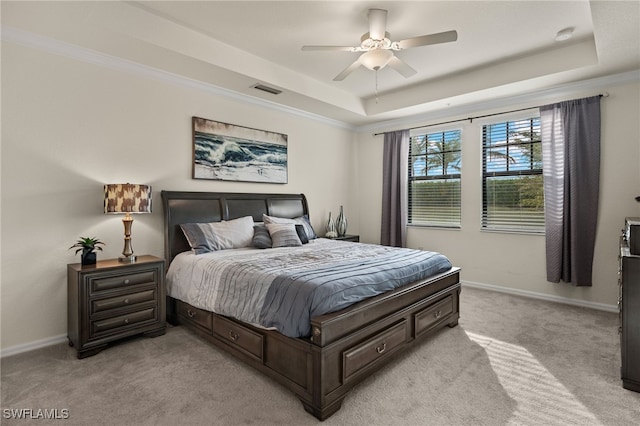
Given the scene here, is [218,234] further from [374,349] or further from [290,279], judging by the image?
[374,349]

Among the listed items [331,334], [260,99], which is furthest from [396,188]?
[331,334]

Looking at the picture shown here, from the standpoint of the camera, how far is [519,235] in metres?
4.50

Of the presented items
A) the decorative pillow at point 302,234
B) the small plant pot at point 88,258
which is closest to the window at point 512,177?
the decorative pillow at point 302,234

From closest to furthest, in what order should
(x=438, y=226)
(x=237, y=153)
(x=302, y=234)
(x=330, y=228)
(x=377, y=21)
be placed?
(x=377, y=21) < (x=302, y=234) < (x=237, y=153) < (x=438, y=226) < (x=330, y=228)

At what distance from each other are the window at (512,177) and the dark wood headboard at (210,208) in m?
2.84

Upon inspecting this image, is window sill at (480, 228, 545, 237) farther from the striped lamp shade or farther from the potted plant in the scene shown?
the potted plant

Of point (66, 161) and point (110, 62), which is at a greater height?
point (110, 62)

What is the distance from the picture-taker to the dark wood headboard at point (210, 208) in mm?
3582

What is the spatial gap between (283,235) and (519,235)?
3212 mm

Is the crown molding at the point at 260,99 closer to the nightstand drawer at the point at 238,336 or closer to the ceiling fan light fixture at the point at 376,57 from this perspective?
the ceiling fan light fixture at the point at 376,57

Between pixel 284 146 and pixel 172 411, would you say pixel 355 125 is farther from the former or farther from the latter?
pixel 172 411

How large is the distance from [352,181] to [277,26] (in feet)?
11.4

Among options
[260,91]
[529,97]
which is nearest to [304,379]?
[260,91]

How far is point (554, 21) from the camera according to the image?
3.02m
